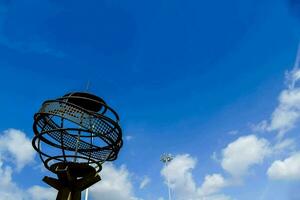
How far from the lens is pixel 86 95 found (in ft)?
23.1

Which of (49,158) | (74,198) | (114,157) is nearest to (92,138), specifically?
(114,157)

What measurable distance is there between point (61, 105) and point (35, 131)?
0.97m

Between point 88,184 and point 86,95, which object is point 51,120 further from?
point 88,184

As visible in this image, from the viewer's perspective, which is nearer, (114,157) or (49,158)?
(49,158)

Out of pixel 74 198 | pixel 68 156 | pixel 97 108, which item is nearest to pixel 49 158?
pixel 68 156

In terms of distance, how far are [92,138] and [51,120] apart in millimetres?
1158

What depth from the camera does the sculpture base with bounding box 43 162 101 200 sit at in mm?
6277

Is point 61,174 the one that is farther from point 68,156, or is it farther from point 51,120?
point 51,120

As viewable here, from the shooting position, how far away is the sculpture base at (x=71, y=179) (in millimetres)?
6277

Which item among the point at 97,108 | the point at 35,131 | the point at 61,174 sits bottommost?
the point at 61,174

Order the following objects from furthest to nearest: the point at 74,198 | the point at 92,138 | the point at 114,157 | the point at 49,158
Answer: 1. the point at 92,138
2. the point at 114,157
3. the point at 49,158
4. the point at 74,198

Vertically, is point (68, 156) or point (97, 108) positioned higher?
point (97, 108)

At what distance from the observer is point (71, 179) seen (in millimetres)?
6340

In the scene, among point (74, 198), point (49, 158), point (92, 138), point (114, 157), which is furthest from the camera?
point (92, 138)
